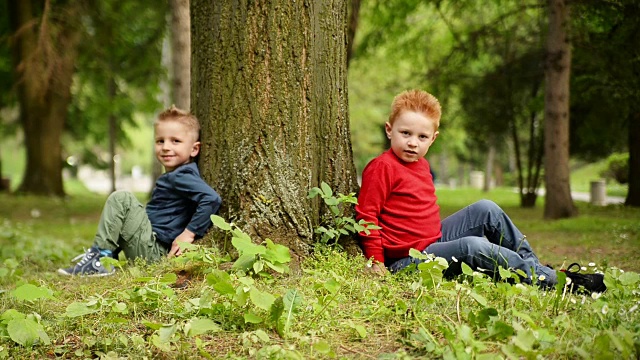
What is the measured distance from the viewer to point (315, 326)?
2904mm

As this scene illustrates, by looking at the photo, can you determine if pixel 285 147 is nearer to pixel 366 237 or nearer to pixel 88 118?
pixel 366 237

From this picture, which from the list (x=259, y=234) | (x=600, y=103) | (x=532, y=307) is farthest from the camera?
(x=600, y=103)

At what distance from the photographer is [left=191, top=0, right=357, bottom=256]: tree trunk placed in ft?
12.8

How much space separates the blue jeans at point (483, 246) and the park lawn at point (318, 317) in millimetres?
147

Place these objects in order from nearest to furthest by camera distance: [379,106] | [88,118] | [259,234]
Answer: [259,234] < [88,118] < [379,106]

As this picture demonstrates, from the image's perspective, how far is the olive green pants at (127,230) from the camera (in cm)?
451

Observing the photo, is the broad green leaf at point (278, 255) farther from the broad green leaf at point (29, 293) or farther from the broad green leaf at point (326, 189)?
the broad green leaf at point (29, 293)

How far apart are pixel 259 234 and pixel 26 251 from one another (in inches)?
146

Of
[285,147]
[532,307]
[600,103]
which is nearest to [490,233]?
[532,307]

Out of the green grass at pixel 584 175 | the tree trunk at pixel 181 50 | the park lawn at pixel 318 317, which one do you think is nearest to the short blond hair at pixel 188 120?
the park lawn at pixel 318 317

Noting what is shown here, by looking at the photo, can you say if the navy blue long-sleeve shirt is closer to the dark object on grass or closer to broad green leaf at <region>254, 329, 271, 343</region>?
broad green leaf at <region>254, 329, 271, 343</region>

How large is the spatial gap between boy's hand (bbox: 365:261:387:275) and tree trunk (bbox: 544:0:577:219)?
7.25m

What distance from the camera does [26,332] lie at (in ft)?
9.07

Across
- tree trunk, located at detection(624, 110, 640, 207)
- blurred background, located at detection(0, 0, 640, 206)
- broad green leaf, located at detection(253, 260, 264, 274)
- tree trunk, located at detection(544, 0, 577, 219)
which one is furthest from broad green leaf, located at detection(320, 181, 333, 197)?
tree trunk, located at detection(624, 110, 640, 207)
